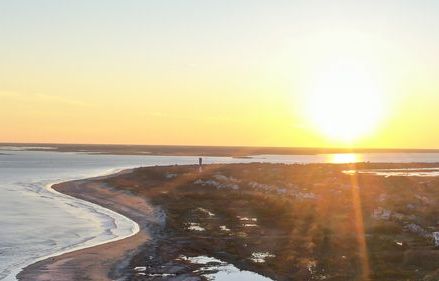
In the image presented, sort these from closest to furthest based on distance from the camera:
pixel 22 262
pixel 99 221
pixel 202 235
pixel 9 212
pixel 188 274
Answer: pixel 188 274, pixel 22 262, pixel 202 235, pixel 99 221, pixel 9 212

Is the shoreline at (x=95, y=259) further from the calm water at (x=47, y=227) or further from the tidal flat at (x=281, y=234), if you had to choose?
the calm water at (x=47, y=227)

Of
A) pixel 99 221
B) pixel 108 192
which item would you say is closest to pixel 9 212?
pixel 99 221

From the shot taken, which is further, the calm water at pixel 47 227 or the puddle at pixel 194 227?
the puddle at pixel 194 227

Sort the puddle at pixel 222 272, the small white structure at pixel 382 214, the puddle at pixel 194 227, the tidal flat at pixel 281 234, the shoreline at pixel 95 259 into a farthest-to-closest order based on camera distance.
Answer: the small white structure at pixel 382 214
the puddle at pixel 194 227
the tidal flat at pixel 281 234
the shoreline at pixel 95 259
the puddle at pixel 222 272

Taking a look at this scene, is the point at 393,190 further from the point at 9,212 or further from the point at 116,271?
the point at 116,271

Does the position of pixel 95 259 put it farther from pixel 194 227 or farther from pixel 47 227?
pixel 47 227

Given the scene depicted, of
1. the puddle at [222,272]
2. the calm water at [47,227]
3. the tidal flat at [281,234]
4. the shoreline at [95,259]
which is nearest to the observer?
the puddle at [222,272]

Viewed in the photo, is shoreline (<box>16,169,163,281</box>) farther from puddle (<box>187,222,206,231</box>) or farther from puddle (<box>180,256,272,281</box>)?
puddle (<box>180,256,272,281</box>)

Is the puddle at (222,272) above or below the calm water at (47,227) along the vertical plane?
below

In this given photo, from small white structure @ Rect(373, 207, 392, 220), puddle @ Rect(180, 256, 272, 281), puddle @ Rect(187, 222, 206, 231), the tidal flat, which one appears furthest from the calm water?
small white structure @ Rect(373, 207, 392, 220)

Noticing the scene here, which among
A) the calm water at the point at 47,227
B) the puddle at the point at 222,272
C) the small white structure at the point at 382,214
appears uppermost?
the small white structure at the point at 382,214

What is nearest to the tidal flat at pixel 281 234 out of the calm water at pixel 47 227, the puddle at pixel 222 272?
the puddle at pixel 222 272
